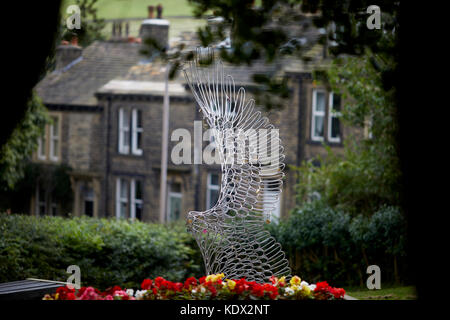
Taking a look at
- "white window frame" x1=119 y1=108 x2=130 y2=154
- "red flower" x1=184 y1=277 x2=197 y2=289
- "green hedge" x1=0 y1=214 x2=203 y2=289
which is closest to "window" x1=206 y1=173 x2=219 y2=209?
"white window frame" x1=119 y1=108 x2=130 y2=154

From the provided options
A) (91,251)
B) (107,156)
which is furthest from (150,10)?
(91,251)

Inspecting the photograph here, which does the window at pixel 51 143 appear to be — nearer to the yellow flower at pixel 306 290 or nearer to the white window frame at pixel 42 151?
the white window frame at pixel 42 151

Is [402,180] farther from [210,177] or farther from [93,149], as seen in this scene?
[93,149]

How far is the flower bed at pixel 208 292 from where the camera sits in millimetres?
4555

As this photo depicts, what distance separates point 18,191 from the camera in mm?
21547

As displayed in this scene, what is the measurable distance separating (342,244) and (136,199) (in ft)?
36.8

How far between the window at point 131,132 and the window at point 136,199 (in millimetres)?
1022

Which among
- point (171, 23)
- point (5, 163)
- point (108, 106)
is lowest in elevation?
point (5, 163)

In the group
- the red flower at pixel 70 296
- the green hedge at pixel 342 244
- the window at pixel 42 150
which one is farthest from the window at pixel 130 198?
the red flower at pixel 70 296

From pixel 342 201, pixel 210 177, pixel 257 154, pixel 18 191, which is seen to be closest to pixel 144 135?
pixel 210 177

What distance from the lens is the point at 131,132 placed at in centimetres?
2050

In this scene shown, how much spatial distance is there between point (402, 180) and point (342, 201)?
420 inches

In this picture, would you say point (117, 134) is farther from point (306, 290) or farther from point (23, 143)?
point (306, 290)

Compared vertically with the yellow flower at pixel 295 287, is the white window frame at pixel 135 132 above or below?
above
